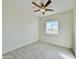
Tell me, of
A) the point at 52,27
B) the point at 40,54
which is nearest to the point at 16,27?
the point at 40,54

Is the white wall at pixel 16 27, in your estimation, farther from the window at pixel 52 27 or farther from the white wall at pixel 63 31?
the white wall at pixel 63 31

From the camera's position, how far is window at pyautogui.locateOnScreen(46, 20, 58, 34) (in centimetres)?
529

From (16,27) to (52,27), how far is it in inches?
103

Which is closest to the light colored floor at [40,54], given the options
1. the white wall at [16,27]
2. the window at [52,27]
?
the white wall at [16,27]

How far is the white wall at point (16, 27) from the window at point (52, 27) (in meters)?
1.14

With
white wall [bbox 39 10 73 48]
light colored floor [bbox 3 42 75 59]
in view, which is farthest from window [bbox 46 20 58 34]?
light colored floor [bbox 3 42 75 59]

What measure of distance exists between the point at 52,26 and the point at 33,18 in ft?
5.39

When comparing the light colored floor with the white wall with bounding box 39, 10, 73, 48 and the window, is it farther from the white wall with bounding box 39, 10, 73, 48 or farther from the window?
the window

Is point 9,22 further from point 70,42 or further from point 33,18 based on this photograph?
point 70,42

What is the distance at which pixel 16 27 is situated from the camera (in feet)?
14.8

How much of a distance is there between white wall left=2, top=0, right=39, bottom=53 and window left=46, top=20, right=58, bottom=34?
3.74 feet

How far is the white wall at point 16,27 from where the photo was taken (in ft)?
12.7

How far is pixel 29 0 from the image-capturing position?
12.6ft

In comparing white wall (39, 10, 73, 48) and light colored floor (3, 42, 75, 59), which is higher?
white wall (39, 10, 73, 48)
